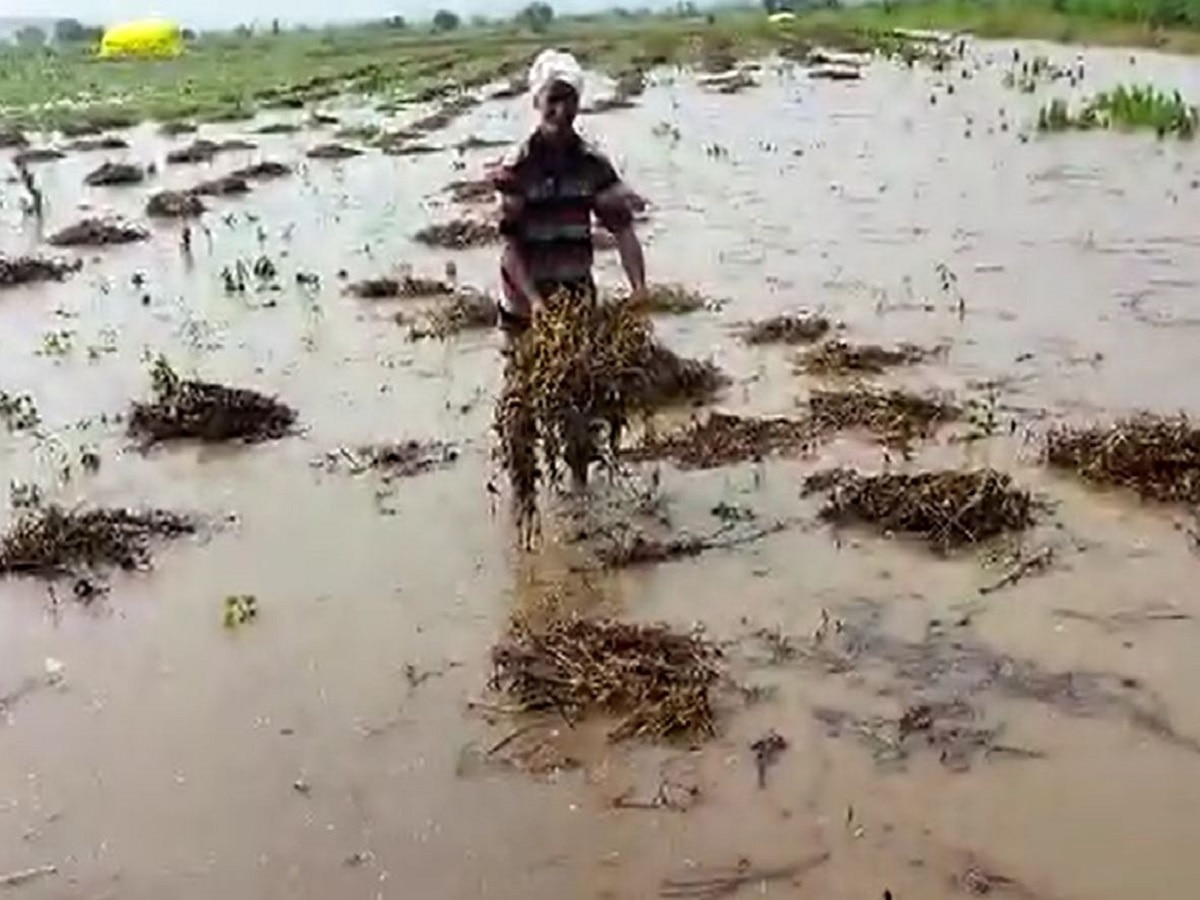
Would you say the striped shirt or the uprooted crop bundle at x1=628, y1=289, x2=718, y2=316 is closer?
the striped shirt

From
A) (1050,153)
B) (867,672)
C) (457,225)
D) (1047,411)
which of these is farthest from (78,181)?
(867,672)

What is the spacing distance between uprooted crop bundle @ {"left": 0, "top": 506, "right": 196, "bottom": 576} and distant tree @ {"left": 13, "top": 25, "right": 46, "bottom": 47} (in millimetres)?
46399

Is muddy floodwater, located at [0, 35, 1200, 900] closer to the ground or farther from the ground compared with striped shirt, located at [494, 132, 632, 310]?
closer to the ground

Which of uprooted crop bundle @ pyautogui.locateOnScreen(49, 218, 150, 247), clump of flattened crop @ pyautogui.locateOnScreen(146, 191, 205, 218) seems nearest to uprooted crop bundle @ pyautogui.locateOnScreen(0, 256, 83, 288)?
uprooted crop bundle @ pyautogui.locateOnScreen(49, 218, 150, 247)

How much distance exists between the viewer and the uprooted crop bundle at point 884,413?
8094 mm

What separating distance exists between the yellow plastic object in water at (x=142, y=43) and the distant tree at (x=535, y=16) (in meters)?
12.9

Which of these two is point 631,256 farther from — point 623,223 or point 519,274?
point 519,274

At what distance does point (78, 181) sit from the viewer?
19.0 metres

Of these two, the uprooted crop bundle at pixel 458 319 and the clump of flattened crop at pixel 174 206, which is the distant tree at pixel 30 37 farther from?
the uprooted crop bundle at pixel 458 319

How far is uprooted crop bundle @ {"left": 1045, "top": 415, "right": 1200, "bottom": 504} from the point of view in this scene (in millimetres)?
7074

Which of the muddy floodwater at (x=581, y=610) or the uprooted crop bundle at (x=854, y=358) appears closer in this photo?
the muddy floodwater at (x=581, y=610)

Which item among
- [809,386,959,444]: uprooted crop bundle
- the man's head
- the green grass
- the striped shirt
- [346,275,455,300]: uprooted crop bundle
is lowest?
[346,275,455,300]: uprooted crop bundle

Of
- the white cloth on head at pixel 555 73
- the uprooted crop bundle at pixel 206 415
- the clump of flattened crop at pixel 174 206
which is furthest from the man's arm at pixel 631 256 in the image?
the clump of flattened crop at pixel 174 206

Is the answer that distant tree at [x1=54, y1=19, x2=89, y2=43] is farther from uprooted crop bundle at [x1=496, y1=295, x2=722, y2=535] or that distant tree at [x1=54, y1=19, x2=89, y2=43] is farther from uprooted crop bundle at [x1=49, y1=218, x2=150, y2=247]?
uprooted crop bundle at [x1=496, y1=295, x2=722, y2=535]
